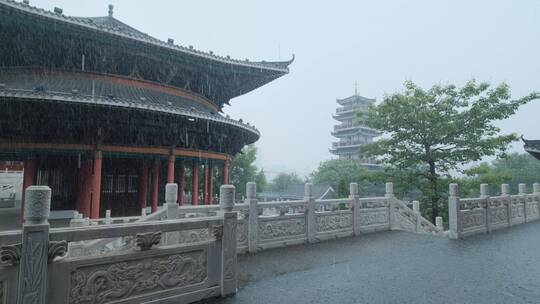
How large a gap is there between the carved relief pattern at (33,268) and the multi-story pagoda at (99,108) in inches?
316

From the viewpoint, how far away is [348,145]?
6188 centimetres

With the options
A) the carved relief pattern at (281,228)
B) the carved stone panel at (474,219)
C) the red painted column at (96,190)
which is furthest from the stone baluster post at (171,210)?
the carved stone panel at (474,219)

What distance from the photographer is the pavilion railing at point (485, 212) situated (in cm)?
1000

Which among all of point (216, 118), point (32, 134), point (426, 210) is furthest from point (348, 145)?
point (32, 134)

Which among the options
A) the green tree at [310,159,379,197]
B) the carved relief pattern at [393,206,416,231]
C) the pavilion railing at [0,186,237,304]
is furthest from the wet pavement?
the green tree at [310,159,379,197]

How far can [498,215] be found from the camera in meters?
12.1

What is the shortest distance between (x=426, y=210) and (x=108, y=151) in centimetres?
1708

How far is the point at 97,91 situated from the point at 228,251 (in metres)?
10.0

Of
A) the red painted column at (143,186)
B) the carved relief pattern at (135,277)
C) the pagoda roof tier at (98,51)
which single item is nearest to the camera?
the carved relief pattern at (135,277)

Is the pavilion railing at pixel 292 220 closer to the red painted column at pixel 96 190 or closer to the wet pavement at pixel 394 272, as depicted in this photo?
the wet pavement at pixel 394 272

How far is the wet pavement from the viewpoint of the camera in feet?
15.7

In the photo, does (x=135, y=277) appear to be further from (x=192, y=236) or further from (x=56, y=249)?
(x=192, y=236)

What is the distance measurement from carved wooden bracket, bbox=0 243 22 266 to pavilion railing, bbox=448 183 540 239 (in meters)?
10.6

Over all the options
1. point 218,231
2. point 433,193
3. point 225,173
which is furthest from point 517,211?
point 218,231
